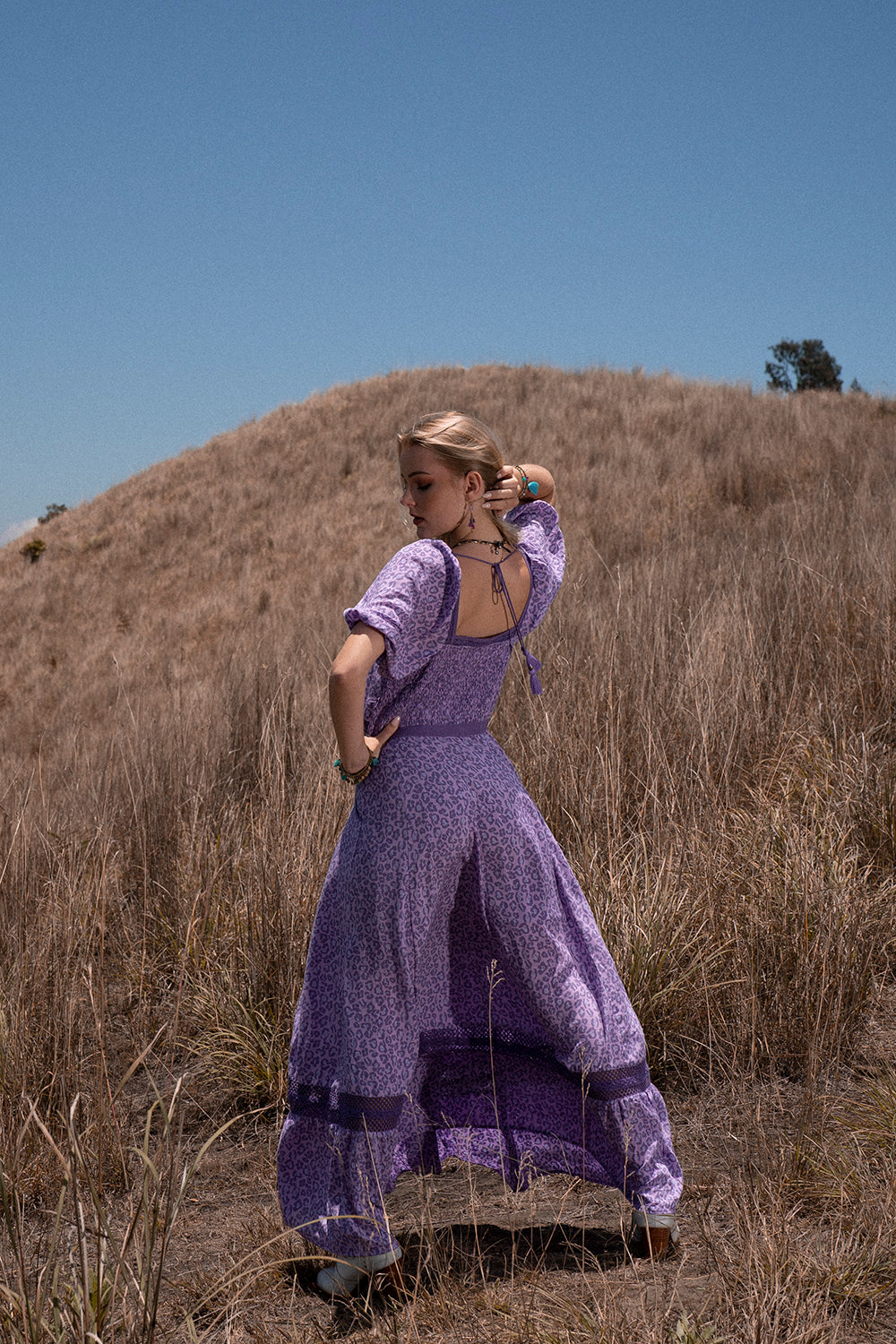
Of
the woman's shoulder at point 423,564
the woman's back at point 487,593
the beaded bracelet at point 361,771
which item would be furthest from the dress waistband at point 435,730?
the woman's shoulder at point 423,564

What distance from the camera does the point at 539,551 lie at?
2.41m

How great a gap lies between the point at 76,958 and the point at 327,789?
1.14 m

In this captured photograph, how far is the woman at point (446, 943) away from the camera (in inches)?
81.4

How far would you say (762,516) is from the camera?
380 inches

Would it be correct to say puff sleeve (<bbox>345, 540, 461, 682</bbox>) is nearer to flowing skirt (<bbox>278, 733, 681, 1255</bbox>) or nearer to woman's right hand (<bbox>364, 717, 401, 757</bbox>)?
woman's right hand (<bbox>364, 717, 401, 757</bbox>)

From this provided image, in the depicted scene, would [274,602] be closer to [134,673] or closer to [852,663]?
[134,673]

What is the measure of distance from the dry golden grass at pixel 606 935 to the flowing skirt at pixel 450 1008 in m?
0.22

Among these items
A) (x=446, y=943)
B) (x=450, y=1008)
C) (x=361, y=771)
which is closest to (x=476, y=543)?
(x=361, y=771)

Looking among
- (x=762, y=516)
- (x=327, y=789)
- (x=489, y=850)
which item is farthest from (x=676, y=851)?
(x=762, y=516)

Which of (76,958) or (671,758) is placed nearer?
(76,958)

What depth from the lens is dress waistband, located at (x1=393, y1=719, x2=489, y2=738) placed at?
7.20 ft

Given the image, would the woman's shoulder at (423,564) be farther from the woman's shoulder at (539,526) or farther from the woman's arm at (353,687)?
the woman's shoulder at (539,526)

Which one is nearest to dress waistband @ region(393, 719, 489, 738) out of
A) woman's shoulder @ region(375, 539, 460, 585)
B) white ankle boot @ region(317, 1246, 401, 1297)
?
woman's shoulder @ region(375, 539, 460, 585)

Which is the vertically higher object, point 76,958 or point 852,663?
point 852,663
